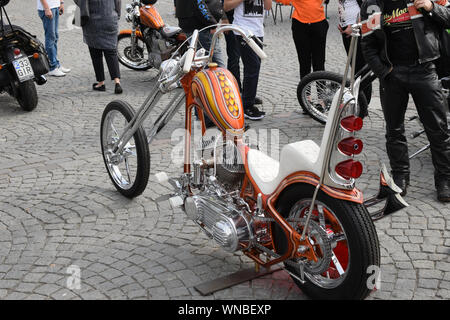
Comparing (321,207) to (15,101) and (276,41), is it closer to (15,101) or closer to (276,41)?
(15,101)

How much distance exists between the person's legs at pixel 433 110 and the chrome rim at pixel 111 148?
8.06ft

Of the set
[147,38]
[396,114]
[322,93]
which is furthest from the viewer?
[147,38]

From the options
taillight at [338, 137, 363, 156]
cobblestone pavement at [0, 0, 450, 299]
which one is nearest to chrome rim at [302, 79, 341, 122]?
cobblestone pavement at [0, 0, 450, 299]

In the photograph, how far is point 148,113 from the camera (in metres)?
4.65

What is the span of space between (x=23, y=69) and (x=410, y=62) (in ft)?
17.7

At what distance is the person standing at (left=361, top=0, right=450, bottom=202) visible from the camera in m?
4.59

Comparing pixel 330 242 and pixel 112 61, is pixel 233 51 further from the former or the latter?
pixel 330 242

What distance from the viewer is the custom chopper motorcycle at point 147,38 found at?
8992mm

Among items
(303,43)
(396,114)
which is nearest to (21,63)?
(303,43)

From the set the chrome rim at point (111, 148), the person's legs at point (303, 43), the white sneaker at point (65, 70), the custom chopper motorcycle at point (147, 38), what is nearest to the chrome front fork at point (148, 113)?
the chrome rim at point (111, 148)

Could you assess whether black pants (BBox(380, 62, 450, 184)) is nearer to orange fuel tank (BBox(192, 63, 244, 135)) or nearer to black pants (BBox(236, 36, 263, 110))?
orange fuel tank (BBox(192, 63, 244, 135))

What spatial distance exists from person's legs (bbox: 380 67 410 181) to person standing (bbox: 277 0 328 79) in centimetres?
230

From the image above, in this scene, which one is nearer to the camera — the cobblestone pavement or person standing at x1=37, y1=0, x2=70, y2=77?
the cobblestone pavement
